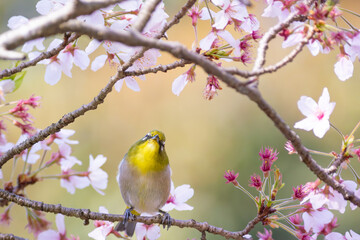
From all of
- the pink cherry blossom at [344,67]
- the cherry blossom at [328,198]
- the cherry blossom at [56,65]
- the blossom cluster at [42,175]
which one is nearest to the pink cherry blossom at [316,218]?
the cherry blossom at [328,198]

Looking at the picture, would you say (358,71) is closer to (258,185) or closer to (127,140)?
(127,140)

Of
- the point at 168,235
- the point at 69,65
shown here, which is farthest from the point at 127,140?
the point at 69,65

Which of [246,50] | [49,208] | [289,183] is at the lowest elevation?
[289,183]

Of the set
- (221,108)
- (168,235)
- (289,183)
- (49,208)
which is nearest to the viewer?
(49,208)

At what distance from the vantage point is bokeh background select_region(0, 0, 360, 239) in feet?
12.0

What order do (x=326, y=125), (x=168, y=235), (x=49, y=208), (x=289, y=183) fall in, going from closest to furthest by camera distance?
(x=326, y=125), (x=49, y=208), (x=168, y=235), (x=289, y=183)

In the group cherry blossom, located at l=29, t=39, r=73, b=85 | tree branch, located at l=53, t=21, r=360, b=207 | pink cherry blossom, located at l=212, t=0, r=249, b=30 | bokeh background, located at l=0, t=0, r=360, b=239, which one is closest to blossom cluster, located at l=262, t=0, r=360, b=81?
pink cherry blossom, located at l=212, t=0, r=249, b=30

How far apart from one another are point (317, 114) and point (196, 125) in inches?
122

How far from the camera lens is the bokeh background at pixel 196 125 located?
12.0 ft

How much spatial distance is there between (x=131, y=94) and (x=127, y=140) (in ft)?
1.71

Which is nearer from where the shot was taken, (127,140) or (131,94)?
(127,140)

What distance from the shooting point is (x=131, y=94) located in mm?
4598

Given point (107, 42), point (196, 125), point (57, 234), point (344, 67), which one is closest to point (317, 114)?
point (344, 67)

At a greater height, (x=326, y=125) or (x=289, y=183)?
(x=326, y=125)
